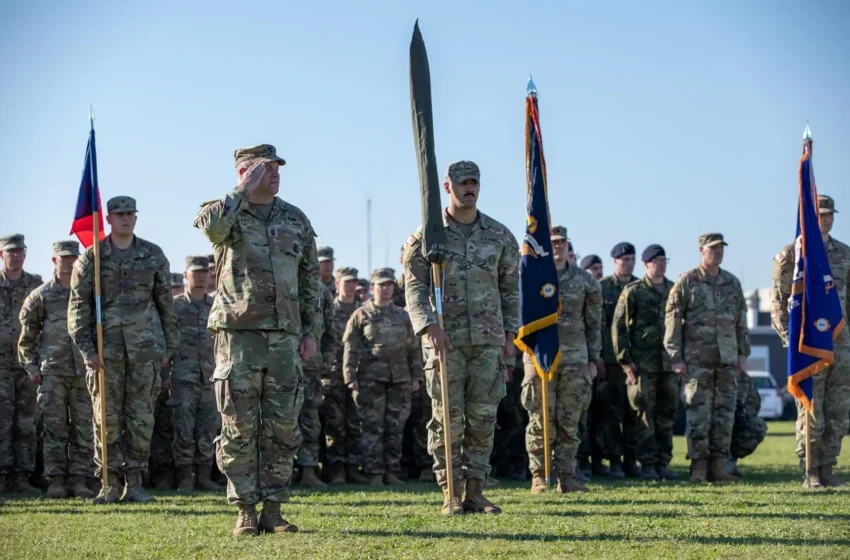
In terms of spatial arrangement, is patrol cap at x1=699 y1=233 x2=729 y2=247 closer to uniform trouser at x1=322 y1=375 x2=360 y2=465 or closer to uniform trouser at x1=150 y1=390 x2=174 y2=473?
uniform trouser at x1=322 y1=375 x2=360 y2=465

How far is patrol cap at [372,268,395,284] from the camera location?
14.8 m

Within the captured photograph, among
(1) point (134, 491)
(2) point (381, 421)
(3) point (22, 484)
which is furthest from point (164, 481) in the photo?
(2) point (381, 421)

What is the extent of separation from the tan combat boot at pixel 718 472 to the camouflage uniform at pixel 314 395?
4608 millimetres

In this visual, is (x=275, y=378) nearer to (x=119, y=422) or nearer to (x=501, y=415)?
(x=119, y=422)

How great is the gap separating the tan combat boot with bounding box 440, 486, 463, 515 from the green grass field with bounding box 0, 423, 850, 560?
0.46 feet

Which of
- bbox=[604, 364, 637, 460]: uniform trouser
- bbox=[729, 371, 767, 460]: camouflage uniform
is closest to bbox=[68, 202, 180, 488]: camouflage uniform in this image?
bbox=[604, 364, 637, 460]: uniform trouser

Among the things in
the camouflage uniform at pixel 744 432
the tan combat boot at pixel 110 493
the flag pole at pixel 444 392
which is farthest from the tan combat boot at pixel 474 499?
the camouflage uniform at pixel 744 432

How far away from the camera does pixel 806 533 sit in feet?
26.3

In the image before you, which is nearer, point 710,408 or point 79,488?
point 79,488

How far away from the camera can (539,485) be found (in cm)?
1209

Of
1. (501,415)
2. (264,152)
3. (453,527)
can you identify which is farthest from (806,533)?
(501,415)

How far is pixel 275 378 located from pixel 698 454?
22.2 ft

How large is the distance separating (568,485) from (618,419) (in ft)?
11.7

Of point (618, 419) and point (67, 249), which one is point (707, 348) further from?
point (67, 249)
